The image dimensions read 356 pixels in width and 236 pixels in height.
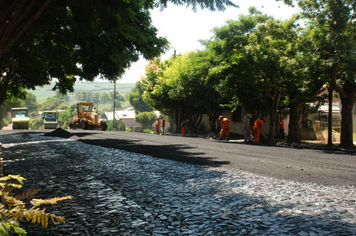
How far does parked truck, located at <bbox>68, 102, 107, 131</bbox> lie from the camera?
42.6 meters

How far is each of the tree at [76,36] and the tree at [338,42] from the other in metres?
8.18

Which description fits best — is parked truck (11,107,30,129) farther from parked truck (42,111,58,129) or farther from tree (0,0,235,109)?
tree (0,0,235,109)

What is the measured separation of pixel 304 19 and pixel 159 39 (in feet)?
26.5

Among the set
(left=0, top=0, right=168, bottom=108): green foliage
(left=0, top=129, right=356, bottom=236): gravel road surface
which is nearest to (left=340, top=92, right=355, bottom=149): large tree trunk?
(left=0, top=129, right=356, bottom=236): gravel road surface

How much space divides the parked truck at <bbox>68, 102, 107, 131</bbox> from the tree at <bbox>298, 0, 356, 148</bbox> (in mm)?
29176

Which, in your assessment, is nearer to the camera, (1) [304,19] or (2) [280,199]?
(2) [280,199]

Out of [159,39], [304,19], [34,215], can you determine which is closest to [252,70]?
[304,19]

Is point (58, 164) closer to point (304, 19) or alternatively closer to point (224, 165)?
point (224, 165)

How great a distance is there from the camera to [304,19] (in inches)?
779

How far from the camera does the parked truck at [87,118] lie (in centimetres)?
4256

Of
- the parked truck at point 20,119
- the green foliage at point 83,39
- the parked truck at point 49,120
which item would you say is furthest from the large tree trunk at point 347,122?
the parked truck at point 49,120

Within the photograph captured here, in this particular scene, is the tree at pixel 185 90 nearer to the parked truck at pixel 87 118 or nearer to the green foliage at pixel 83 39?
the parked truck at pixel 87 118

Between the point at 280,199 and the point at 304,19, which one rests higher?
the point at 304,19

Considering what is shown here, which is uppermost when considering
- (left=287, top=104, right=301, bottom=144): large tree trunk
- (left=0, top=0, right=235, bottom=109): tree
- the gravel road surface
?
(left=0, top=0, right=235, bottom=109): tree
